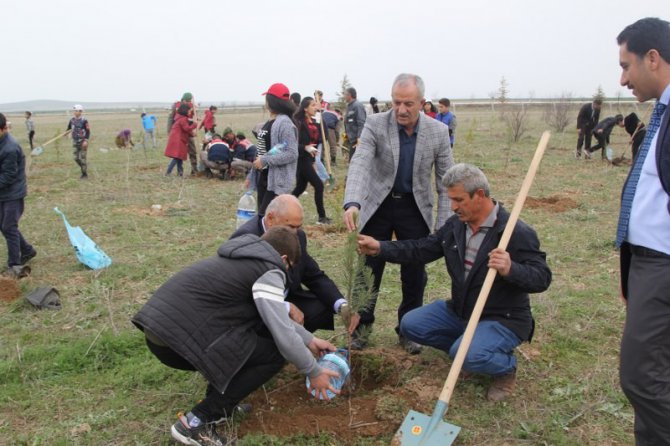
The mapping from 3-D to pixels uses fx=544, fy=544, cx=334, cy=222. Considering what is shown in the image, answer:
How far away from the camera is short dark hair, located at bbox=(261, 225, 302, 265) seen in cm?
270

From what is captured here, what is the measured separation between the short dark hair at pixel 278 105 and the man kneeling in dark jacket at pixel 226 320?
2.67m

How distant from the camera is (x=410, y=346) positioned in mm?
3855

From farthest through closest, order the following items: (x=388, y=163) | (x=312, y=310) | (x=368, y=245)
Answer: (x=388, y=163) < (x=312, y=310) < (x=368, y=245)

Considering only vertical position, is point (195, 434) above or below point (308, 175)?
below

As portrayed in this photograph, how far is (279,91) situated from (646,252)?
372cm

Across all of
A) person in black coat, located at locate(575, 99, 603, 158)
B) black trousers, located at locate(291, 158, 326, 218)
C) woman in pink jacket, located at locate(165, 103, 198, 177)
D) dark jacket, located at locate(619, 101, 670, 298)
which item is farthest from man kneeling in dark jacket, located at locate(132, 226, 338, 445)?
person in black coat, located at locate(575, 99, 603, 158)

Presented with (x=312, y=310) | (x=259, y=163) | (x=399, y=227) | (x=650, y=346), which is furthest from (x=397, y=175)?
(x=259, y=163)

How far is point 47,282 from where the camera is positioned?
5480 millimetres

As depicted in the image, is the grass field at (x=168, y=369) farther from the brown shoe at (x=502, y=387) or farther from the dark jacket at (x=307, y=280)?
the dark jacket at (x=307, y=280)

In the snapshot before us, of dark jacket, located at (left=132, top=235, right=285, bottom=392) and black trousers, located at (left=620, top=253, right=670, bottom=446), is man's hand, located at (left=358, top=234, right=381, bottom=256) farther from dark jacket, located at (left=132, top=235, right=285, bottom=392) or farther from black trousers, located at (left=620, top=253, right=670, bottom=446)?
black trousers, located at (left=620, top=253, right=670, bottom=446)

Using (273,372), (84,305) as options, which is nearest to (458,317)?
(273,372)

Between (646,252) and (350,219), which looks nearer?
(646,252)

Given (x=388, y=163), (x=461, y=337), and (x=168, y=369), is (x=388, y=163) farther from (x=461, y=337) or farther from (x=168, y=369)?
(x=168, y=369)

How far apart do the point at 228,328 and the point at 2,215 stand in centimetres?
409
